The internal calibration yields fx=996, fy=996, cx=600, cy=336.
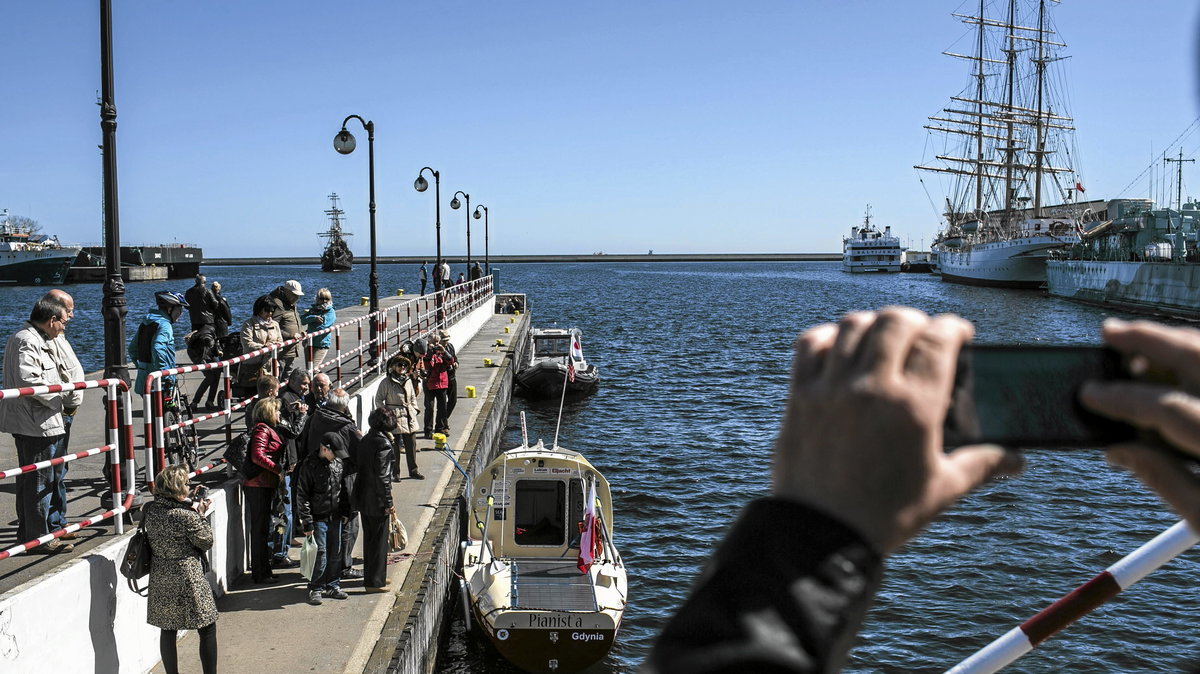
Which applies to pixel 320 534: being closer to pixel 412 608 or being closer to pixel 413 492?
pixel 412 608

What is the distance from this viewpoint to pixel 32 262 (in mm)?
110562

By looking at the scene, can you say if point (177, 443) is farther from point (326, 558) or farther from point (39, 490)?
point (39, 490)

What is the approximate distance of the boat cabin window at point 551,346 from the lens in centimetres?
3497

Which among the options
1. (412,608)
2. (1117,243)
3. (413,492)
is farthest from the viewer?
(1117,243)

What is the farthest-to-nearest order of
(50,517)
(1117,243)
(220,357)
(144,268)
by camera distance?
(144,268), (1117,243), (220,357), (50,517)

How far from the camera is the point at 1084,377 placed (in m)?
0.93

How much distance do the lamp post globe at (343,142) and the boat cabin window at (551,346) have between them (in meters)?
15.0

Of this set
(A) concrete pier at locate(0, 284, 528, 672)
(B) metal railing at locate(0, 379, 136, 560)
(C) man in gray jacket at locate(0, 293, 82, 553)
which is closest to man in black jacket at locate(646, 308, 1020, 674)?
(A) concrete pier at locate(0, 284, 528, 672)

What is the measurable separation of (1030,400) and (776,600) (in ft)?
1.02

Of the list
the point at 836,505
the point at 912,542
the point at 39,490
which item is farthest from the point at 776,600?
the point at 912,542

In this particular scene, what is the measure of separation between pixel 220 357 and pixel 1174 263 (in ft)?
210

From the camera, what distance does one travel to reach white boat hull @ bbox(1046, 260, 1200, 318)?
5997cm

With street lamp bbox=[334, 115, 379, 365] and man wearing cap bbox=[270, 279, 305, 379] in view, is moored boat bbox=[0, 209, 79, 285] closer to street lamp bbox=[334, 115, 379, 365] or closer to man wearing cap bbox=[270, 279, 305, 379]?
street lamp bbox=[334, 115, 379, 365]

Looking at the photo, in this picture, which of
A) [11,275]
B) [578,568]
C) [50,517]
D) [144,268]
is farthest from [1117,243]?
[144,268]
